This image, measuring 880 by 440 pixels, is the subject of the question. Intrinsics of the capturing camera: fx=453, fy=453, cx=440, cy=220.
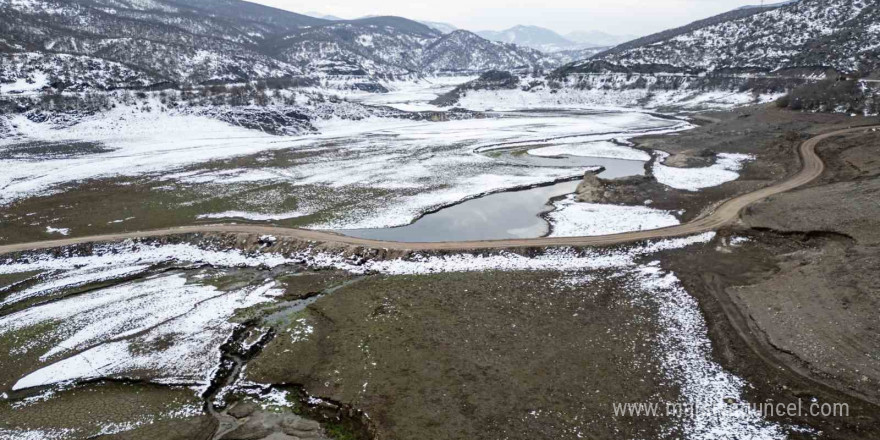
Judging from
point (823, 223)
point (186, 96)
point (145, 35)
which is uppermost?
point (145, 35)

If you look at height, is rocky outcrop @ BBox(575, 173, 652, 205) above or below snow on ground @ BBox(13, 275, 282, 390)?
above

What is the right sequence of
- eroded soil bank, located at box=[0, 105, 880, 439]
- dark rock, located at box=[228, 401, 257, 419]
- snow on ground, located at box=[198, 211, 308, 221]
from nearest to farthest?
eroded soil bank, located at box=[0, 105, 880, 439] < dark rock, located at box=[228, 401, 257, 419] < snow on ground, located at box=[198, 211, 308, 221]

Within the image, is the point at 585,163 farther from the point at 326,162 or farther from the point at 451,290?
the point at 451,290

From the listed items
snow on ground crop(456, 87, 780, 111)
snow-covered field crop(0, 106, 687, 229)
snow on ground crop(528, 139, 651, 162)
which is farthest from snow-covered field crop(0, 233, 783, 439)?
snow on ground crop(456, 87, 780, 111)

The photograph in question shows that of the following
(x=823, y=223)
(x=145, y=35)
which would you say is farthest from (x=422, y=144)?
(x=145, y=35)

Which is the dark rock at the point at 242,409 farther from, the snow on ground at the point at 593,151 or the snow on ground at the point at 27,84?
the snow on ground at the point at 27,84

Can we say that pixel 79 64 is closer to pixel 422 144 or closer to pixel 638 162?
pixel 422 144

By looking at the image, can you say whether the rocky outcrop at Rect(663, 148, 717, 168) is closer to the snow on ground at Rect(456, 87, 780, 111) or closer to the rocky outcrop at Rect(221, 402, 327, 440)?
the rocky outcrop at Rect(221, 402, 327, 440)

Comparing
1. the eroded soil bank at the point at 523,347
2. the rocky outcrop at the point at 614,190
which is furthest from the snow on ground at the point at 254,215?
the rocky outcrop at the point at 614,190
